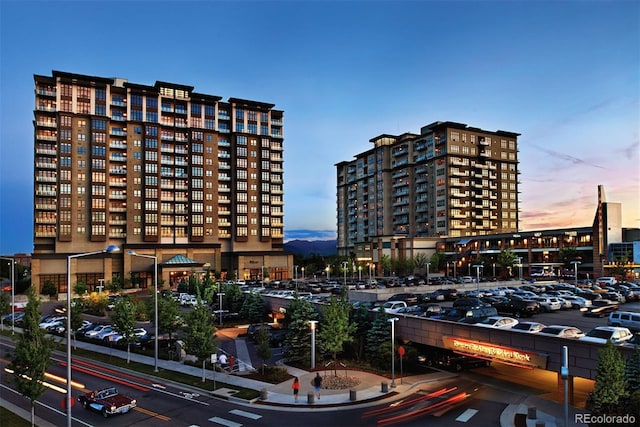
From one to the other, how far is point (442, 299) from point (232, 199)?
8075 centimetres

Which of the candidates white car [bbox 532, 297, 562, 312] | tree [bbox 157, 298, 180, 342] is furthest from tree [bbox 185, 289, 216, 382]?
white car [bbox 532, 297, 562, 312]

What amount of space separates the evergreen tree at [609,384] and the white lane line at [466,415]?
6.44 meters

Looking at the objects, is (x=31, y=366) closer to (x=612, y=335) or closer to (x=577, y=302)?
(x=612, y=335)

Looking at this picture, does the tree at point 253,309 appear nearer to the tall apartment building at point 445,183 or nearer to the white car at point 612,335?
the white car at point 612,335

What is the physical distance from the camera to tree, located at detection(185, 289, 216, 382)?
33594mm

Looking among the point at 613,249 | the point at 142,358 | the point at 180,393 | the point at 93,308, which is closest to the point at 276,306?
the point at 142,358

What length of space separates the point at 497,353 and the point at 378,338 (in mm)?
10696

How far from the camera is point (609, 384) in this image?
21.4 metres

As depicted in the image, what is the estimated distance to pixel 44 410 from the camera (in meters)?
27.5

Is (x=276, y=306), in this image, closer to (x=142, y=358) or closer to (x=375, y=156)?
(x=142, y=358)

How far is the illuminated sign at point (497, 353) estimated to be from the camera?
91.2ft

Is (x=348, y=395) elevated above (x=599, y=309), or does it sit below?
below

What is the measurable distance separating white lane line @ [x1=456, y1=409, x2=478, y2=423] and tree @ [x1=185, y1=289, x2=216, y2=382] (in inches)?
714
